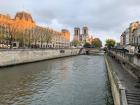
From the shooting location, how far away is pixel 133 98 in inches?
705

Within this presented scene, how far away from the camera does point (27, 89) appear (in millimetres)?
29453

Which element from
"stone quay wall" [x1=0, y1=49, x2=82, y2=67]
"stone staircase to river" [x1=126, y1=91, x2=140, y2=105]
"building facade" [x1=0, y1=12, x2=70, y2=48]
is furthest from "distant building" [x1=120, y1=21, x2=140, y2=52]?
"building facade" [x1=0, y1=12, x2=70, y2=48]

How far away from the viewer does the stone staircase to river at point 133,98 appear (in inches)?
678

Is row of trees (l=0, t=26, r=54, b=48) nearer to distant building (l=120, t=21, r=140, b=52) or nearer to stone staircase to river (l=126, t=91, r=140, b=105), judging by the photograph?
distant building (l=120, t=21, r=140, b=52)

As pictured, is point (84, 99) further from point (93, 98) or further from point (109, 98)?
point (109, 98)

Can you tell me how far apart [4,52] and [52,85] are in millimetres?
26519

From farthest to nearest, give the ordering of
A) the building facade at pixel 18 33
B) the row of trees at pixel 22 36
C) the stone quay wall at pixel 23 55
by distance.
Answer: the building facade at pixel 18 33 → the row of trees at pixel 22 36 → the stone quay wall at pixel 23 55

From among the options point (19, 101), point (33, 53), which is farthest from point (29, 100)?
point (33, 53)

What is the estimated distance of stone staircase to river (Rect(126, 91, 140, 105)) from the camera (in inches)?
678

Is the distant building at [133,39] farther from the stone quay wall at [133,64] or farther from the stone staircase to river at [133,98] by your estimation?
the stone staircase to river at [133,98]

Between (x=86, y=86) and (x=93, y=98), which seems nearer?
(x=93, y=98)

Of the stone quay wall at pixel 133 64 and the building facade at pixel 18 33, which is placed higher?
the building facade at pixel 18 33

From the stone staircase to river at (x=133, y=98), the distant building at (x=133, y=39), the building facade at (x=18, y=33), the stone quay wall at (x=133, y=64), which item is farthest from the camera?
the building facade at (x=18, y=33)

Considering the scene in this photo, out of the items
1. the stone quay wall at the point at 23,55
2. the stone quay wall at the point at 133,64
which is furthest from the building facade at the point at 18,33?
the stone quay wall at the point at 133,64
